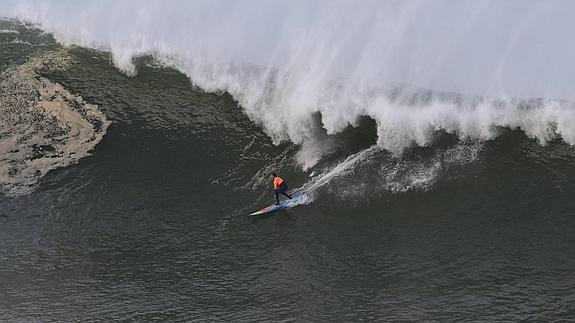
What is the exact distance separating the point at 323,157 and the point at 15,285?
11607 millimetres

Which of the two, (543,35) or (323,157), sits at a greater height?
(543,35)

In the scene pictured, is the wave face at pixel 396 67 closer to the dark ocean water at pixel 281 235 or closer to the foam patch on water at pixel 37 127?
the dark ocean water at pixel 281 235

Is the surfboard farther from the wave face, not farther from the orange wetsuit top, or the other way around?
the wave face

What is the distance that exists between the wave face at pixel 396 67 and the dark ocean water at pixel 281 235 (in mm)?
802

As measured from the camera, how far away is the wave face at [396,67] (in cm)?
2366

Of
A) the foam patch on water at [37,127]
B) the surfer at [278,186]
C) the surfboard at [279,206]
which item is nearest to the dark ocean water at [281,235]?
the surfboard at [279,206]

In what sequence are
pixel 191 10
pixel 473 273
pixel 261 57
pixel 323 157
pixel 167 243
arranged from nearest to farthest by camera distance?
pixel 473 273 < pixel 167 243 < pixel 323 157 < pixel 261 57 < pixel 191 10

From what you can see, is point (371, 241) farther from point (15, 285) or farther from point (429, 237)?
point (15, 285)

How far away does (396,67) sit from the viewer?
25.7 metres

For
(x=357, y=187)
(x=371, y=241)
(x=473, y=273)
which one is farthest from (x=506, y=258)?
(x=357, y=187)

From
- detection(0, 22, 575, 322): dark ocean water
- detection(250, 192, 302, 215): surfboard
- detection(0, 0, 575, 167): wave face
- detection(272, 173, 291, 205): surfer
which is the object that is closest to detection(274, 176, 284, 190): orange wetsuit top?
detection(272, 173, 291, 205): surfer

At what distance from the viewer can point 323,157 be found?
77.8 feet

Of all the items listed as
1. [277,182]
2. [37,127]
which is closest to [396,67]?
[277,182]

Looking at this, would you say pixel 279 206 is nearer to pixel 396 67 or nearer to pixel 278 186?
pixel 278 186
